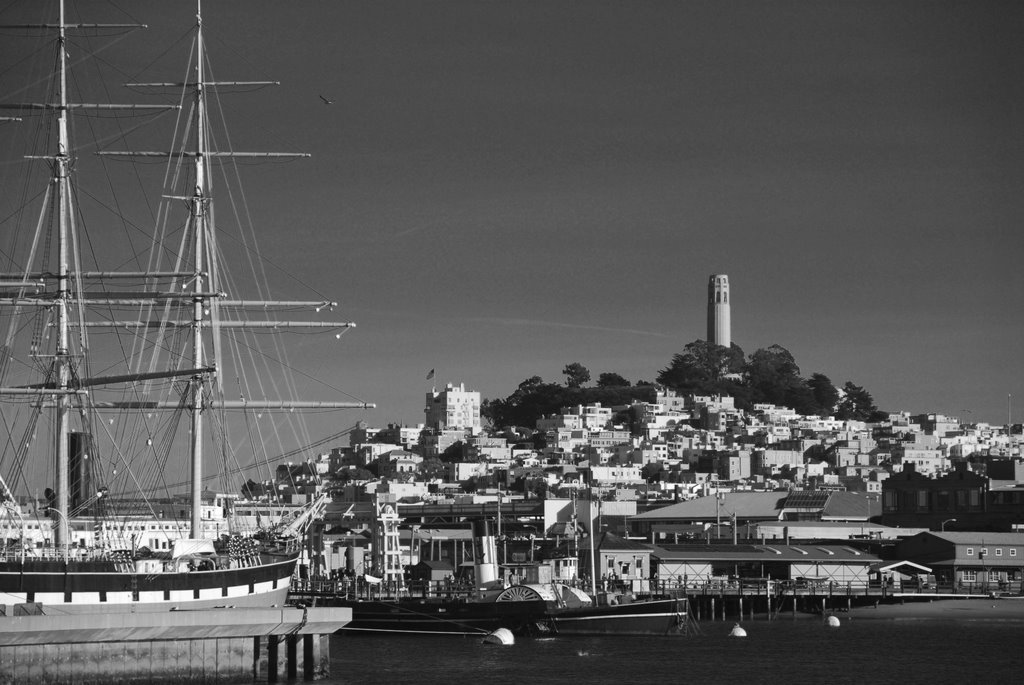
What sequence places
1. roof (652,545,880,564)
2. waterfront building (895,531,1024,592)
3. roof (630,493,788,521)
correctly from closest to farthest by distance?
1. roof (652,545,880,564)
2. waterfront building (895,531,1024,592)
3. roof (630,493,788,521)

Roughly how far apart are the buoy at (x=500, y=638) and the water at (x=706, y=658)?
19.5 inches

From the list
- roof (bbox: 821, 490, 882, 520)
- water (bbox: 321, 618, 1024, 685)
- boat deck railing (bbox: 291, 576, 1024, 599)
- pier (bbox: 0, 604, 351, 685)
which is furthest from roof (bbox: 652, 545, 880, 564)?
pier (bbox: 0, 604, 351, 685)

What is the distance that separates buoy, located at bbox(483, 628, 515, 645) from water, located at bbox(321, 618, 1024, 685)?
50 centimetres

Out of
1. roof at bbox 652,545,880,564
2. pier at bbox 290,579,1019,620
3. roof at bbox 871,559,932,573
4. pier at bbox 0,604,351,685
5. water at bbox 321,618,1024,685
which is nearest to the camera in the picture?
pier at bbox 0,604,351,685

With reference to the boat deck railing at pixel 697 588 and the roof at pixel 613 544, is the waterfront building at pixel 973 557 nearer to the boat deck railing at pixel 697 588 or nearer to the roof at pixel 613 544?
the boat deck railing at pixel 697 588

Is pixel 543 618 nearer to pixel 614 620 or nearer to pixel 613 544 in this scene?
pixel 614 620

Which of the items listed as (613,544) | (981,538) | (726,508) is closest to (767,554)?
(613,544)

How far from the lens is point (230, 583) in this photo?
58531 mm

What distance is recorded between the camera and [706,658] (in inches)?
2426

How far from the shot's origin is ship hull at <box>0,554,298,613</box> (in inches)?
2099

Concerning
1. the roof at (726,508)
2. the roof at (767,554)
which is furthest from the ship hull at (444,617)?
the roof at (726,508)

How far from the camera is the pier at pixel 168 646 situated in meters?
42.2

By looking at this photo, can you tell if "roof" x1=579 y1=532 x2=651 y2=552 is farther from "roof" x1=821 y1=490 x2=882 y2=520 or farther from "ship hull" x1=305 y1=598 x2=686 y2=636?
"roof" x1=821 y1=490 x2=882 y2=520

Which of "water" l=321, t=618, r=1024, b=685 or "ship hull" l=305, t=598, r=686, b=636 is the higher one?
"ship hull" l=305, t=598, r=686, b=636
